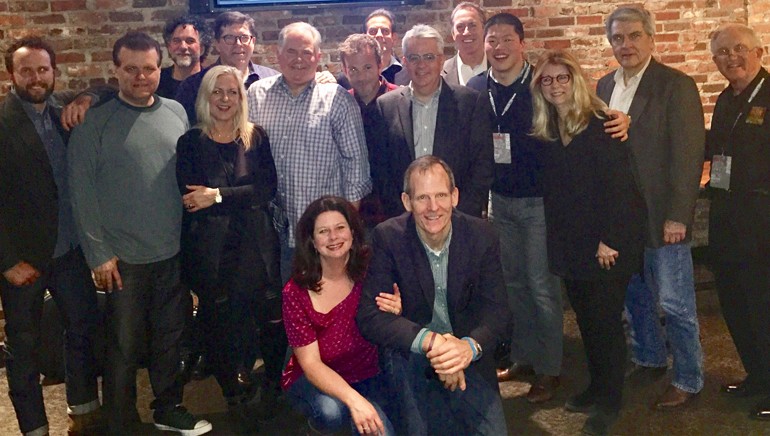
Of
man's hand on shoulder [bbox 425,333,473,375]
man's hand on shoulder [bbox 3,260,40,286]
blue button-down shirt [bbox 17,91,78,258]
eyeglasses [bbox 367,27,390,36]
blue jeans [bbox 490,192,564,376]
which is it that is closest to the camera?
man's hand on shoulder [bbox 425,333,473,375]

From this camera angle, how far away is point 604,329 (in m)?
3.10

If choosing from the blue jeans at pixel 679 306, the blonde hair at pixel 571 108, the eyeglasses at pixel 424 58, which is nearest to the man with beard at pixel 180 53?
the eyeglasses at pixel 424 58

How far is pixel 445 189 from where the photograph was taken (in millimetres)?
2643

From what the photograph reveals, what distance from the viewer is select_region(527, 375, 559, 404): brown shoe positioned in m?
3.43

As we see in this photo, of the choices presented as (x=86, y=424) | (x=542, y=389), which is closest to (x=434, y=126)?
(x=542, y=389)

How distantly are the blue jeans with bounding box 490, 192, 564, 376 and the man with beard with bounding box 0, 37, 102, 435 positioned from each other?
1.73 m

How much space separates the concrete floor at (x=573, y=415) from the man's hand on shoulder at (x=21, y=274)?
72 centimetres

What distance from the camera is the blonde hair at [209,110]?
3.19 m

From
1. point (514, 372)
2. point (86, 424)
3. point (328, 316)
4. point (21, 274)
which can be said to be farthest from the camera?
point (514, 372)

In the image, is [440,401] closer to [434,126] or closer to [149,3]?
[434,126]

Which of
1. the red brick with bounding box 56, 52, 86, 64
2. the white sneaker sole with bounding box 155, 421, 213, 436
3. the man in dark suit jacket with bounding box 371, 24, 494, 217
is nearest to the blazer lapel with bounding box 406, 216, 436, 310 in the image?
the man in dark suit jacket with bounding box 371, 24, 494, 217

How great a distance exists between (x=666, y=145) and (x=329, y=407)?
166 cm

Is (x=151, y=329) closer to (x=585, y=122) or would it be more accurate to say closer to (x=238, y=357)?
(x=238, y=357)

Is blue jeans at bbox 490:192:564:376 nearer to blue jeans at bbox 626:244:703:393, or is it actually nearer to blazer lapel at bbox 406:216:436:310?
blue jeans at bbox 626:244:703:393
